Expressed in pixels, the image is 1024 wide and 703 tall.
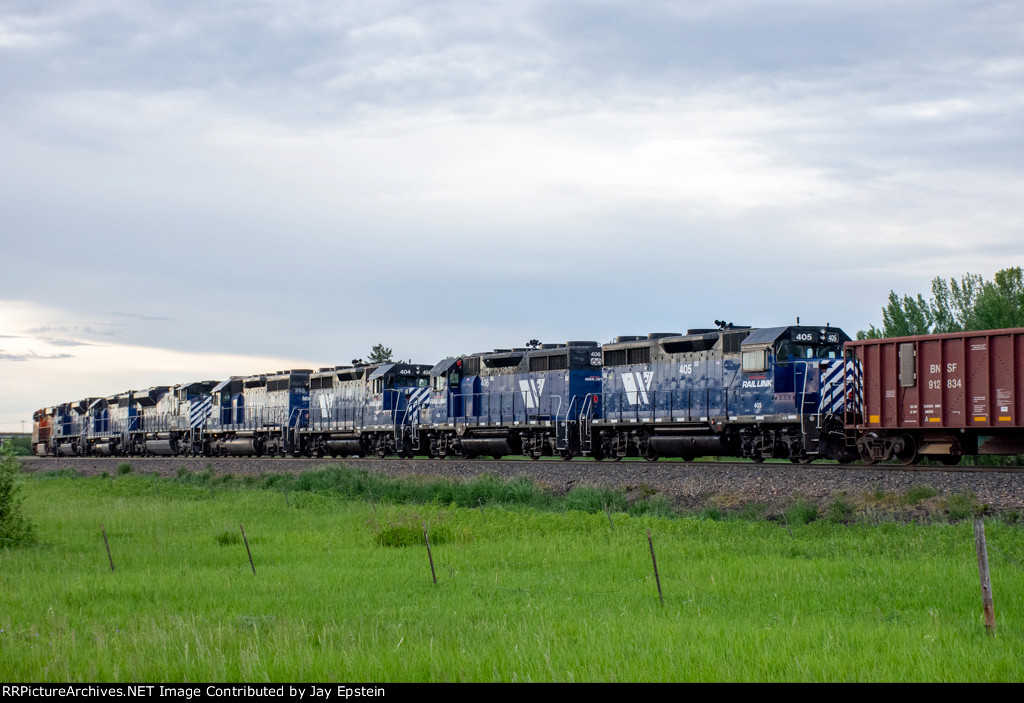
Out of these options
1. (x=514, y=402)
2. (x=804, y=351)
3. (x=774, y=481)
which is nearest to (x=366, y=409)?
(x=514, y=402)

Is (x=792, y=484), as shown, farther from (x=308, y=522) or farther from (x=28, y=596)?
(x=28, y=596)

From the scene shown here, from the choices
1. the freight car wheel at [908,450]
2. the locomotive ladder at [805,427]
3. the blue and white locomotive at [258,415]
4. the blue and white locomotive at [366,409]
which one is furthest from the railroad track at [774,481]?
the blue and white locomotive at [258,415]

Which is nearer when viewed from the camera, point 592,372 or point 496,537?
point 496,537

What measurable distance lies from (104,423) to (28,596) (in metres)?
61.9

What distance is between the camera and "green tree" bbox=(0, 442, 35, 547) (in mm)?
18234

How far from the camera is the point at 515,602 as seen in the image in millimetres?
11195

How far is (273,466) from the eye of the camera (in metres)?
40.6

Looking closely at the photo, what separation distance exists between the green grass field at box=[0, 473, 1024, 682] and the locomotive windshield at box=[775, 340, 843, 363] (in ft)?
30.1

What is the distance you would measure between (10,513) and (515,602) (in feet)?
39.6

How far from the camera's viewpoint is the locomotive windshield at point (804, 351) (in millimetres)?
27328

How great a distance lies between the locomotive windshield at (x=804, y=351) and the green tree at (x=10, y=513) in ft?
62.4

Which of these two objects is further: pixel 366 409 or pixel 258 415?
pixel 258 415

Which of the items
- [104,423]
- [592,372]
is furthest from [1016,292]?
[104,423]

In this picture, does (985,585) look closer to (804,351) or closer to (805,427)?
(805,427)
